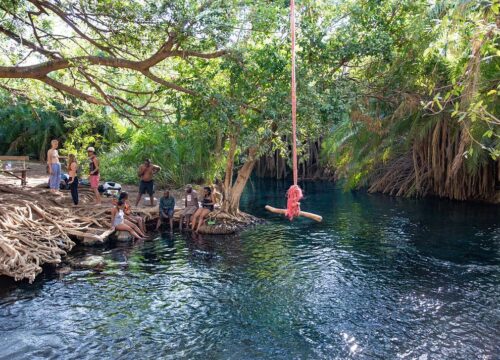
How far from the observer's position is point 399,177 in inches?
987

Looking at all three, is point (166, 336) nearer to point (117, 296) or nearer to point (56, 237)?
point (117, 296)

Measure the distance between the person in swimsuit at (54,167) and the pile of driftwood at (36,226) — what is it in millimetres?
411

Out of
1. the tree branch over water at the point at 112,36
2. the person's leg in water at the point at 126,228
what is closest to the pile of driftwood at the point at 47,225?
the person's leg in water at the point at 126,228

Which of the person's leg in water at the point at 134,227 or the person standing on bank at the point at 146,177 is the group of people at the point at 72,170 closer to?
the person standing on bank at the point at 146,177

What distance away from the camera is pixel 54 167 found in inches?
618

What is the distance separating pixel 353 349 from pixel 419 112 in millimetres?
13823

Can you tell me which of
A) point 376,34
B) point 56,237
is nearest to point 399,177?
point 376,34

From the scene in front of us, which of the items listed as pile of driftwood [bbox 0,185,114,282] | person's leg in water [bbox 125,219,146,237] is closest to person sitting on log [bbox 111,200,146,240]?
person's leg in water [bbox 125,219,146,237]

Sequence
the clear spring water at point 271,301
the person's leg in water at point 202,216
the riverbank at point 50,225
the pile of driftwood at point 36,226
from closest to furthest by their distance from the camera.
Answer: the clear spring water at point 271,301, the pile of driftwood at point 36,226, the riverbank at point 50,225, the person's leg in water at point 202,216

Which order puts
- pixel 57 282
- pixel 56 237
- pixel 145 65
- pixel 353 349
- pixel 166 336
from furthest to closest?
pixel 56 237 → pixel 145 65 → pixel 57 282 → pixel 166 336 → pixel 353 349

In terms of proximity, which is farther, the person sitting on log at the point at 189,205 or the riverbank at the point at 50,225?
the person sitting on log at the point at 189,205

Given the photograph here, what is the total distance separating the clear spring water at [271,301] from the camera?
24.0 feet

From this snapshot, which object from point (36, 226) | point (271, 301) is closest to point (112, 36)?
point (36, 226)

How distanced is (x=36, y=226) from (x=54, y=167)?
154 inches
